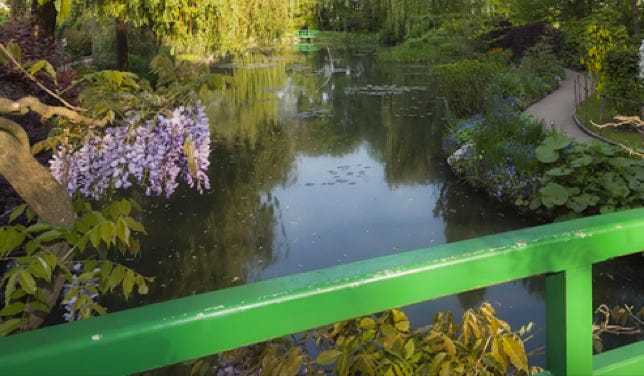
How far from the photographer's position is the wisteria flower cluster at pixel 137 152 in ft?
6.91

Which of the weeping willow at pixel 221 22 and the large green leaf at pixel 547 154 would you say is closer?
the weeping willow at pixel 221 22

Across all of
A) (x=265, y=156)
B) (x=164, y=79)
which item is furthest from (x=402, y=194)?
(x=164, y=79)

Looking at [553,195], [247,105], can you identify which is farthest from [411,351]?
[247,105]

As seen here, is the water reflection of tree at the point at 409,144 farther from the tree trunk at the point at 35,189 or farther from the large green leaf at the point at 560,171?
the tree trunk at the point at 35,189

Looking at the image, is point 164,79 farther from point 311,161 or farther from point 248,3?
point 311,161

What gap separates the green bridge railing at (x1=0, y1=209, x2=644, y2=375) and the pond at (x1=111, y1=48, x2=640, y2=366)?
4.86 ft

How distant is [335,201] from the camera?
27.5 feet

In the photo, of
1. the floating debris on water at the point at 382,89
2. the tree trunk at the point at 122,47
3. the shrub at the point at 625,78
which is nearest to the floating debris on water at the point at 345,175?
the shrub at the point at 625,78

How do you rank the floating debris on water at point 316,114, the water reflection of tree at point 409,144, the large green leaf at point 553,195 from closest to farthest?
the large green leaf at point 553,195 → the water reflection of tree at point 409,144 → the floating debris on water at point 316,114

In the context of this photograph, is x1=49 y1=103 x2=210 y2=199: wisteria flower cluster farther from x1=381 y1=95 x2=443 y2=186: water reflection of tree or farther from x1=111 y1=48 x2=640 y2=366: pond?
x1=381 y1=95 x2=443 y2=186: water reflection of tree

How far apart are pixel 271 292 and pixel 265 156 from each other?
33.6 ft

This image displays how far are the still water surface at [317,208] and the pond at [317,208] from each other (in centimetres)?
2

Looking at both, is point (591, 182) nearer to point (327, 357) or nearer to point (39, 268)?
point (327, 357)

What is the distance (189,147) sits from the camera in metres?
2.05
